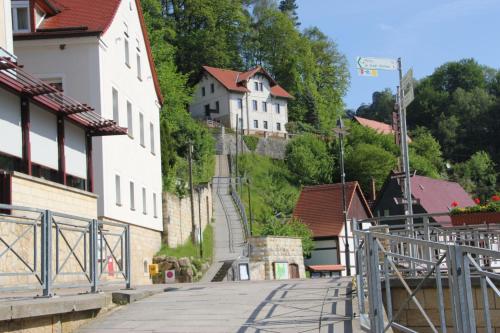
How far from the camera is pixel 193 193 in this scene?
43.0 m

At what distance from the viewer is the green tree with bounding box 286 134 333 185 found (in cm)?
7144

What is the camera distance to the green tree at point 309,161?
71.4 meters

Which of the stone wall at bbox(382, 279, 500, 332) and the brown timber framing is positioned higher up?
the brown timber framing

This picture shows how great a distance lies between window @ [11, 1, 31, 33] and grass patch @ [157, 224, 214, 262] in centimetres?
1199

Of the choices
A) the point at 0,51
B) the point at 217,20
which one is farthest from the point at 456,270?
the point at 217,20

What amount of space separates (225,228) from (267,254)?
11.5 m

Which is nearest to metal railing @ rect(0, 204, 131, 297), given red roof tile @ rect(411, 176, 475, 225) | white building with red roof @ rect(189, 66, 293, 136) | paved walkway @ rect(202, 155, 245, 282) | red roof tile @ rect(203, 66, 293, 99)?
paved walkway @ rect(202, 155, 245, 282)

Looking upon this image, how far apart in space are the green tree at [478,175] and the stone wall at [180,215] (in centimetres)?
4716

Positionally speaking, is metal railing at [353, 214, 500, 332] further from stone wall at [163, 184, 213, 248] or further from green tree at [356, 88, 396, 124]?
green tree at [356, 88, 396, 124]

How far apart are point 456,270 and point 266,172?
64.9 meters

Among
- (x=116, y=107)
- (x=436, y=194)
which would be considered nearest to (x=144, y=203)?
(x=116, y=107)

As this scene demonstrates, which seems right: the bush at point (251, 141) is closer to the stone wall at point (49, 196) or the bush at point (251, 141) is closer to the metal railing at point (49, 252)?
the stone wall at point (49, 196)

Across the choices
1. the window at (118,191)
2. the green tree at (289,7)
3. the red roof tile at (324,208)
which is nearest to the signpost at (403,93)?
the window at (118,191)

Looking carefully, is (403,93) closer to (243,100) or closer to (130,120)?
(130,120)
